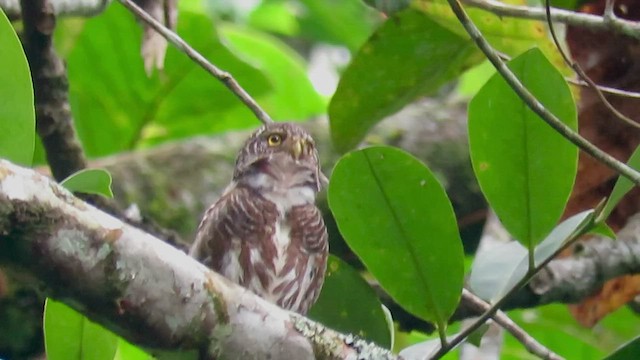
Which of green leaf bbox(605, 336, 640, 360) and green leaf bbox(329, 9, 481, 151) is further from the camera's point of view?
green leaf bbox(329, 9, 481, 151)

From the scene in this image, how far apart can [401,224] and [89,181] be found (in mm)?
481

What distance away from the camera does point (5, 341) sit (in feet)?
10.2

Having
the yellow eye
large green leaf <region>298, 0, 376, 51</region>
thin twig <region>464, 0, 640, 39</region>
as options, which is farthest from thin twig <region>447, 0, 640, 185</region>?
large green leaf <region>298, 0, 376, 51</region>

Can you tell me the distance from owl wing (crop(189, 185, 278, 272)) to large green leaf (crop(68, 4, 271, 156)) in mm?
1256

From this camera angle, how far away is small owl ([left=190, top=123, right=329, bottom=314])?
92.0 inches

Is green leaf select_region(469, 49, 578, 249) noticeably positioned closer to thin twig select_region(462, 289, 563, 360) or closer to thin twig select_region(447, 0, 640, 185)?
thin twig select_region(447, 0, 640, 185)

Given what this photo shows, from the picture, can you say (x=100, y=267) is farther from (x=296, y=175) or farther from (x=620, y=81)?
(x=620, y=81)

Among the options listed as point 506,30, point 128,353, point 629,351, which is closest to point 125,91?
point 128,353

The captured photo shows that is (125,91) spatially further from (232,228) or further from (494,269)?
(494,269)

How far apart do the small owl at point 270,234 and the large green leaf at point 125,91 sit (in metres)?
1.07

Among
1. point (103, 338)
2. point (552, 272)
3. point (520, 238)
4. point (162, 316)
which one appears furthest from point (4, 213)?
point (552, 272)

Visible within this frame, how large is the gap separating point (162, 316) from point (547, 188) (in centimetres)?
66

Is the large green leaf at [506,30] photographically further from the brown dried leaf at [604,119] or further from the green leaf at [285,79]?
the green leaf at [285,79]

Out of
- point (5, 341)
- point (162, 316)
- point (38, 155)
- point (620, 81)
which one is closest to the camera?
point (162, 316)
